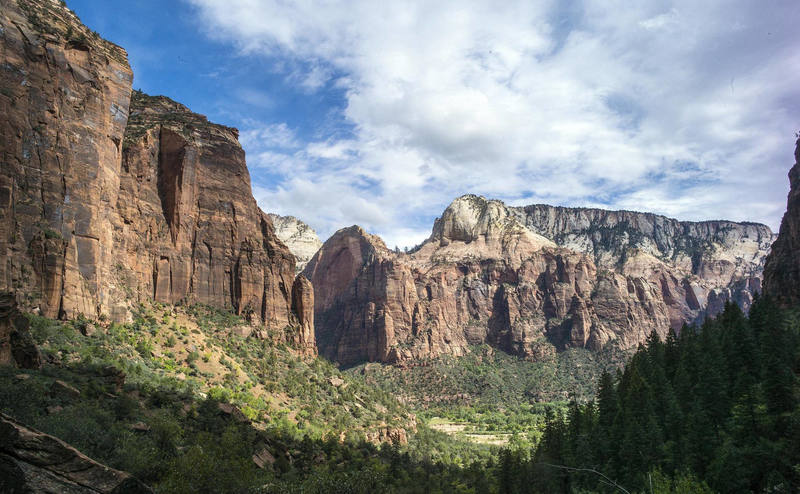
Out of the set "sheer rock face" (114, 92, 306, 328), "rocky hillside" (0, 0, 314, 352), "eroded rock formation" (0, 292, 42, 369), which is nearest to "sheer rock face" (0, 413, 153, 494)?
"eroded rock formation" (0, 292, 42, 369)

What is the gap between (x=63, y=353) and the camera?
42031 millimetres

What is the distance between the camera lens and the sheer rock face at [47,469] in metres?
10.0

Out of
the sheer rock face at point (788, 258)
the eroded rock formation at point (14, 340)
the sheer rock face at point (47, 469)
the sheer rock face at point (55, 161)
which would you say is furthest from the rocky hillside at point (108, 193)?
the sheer rock face at point (788, 258)

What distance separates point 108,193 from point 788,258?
10232cm

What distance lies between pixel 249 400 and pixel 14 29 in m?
45.2

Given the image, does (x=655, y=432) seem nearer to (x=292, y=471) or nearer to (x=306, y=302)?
(x=292, y=471)

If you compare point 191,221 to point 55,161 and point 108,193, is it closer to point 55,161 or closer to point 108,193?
point 108,193

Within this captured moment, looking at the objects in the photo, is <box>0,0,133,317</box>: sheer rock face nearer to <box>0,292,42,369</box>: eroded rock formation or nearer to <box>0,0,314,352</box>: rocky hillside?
<box>0,0,314,352</box>: rocky hillside

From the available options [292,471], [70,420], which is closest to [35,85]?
[70,420]

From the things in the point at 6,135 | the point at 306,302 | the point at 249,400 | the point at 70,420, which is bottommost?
the point at 249,400

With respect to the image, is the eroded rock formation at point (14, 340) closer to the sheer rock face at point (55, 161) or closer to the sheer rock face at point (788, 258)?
the sheer rock face at point (55, 161)

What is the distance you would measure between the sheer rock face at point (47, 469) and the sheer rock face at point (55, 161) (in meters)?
39.5

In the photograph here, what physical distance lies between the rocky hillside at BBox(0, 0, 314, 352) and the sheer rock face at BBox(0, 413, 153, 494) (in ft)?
128

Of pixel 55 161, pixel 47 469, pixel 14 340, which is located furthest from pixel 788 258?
pixel 55 161
